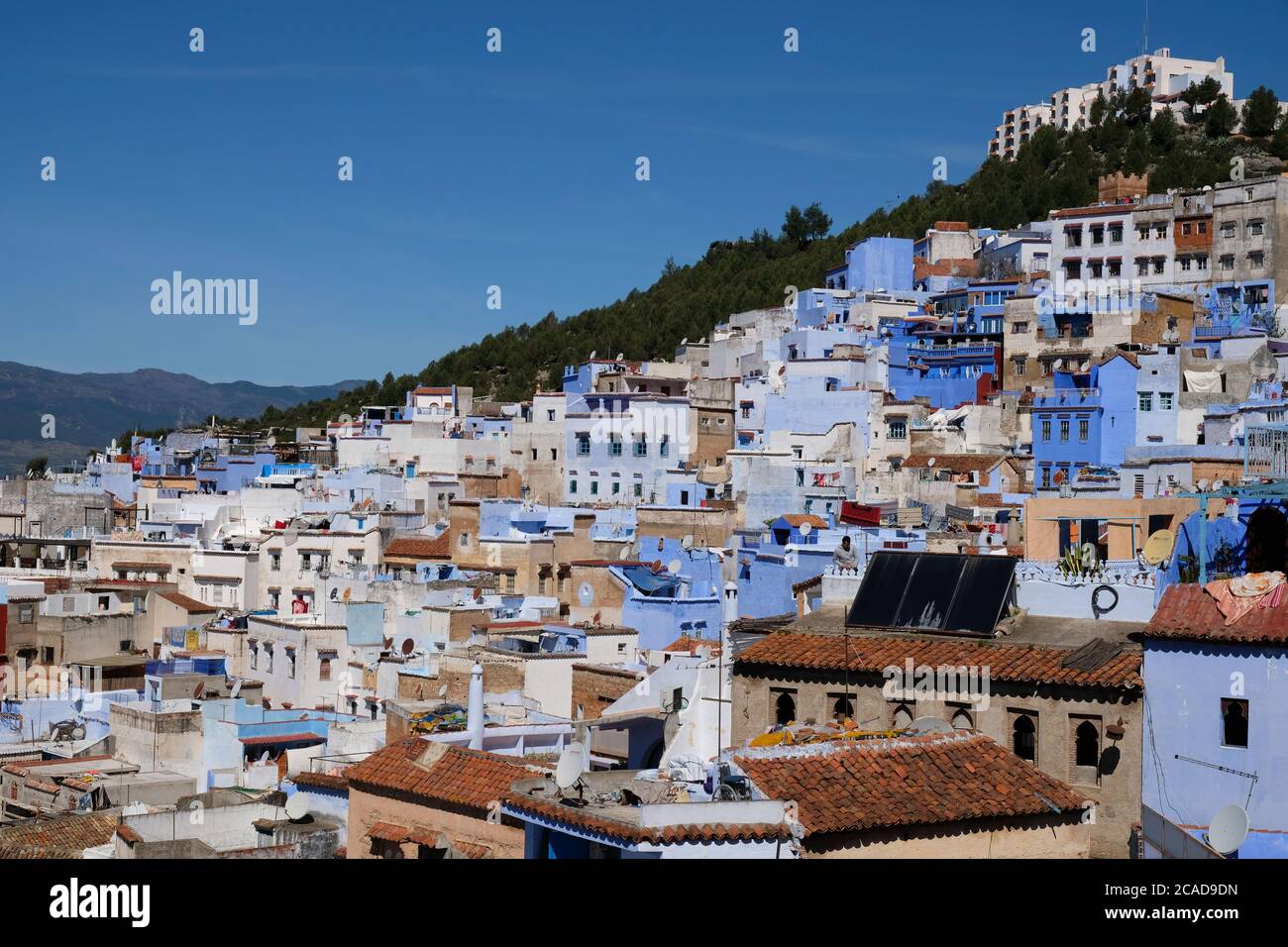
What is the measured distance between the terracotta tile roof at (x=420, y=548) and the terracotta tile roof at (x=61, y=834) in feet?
66.5

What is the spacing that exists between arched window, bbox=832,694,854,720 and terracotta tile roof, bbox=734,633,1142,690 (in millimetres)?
323

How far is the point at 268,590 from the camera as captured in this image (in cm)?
4097

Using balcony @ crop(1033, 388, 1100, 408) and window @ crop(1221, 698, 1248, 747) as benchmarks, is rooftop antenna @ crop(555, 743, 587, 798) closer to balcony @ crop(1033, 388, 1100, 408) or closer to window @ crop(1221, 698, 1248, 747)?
window @ crop(1221, 698, 1248, 747)

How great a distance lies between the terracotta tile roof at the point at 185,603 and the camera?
37594mm

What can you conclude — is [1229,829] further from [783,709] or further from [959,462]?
[959,462]

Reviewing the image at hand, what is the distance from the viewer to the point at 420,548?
134 feet

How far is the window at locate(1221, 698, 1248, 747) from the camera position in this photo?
48.2 feet

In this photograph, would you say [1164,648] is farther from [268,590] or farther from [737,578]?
[268,590]

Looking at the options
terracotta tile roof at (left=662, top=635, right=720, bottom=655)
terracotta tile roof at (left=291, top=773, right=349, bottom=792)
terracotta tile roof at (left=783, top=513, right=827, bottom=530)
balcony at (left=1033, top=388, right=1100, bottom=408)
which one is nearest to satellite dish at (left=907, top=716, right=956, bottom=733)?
terracotta tile roof at (left=291, top=773, right=349, bottom=792)

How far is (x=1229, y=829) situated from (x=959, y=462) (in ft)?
98.4

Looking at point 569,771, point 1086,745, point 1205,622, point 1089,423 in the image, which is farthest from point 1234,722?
point 1089,423

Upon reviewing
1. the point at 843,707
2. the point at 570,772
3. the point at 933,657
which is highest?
the point at 933,657

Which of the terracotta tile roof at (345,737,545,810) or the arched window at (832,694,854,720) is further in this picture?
the arched window at (832,694,854,720)
